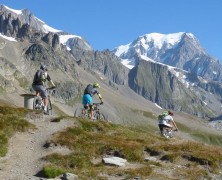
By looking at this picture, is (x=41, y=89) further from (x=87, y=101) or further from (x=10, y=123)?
(x=10, y=123)

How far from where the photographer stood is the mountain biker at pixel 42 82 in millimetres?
36281

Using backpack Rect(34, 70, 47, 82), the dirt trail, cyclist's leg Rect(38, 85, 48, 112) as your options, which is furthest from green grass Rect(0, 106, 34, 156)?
backpack Rect(34, 70, 47, 82)

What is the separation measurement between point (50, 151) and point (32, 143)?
2.25 metres

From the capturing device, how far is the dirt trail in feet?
80.8

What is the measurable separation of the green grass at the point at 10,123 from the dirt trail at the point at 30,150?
419 millimetres

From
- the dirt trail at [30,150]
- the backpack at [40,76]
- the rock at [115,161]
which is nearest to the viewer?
the dirt trail at [30,150]

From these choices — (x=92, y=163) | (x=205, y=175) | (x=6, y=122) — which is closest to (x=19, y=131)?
(x=6, y=122)

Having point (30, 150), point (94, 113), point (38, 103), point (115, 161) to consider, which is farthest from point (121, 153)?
point (94, 113)

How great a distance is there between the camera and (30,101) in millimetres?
44250

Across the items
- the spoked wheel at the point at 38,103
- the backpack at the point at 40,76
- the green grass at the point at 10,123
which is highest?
the backpack at the point at 40,76

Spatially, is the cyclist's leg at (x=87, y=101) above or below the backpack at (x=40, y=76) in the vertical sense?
below

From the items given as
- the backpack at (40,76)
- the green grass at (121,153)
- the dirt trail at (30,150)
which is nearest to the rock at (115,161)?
the green grass at (121,153)

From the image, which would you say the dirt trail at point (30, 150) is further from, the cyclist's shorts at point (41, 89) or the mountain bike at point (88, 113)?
the mountain bike at point (88, 113)

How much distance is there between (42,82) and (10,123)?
5.43m
